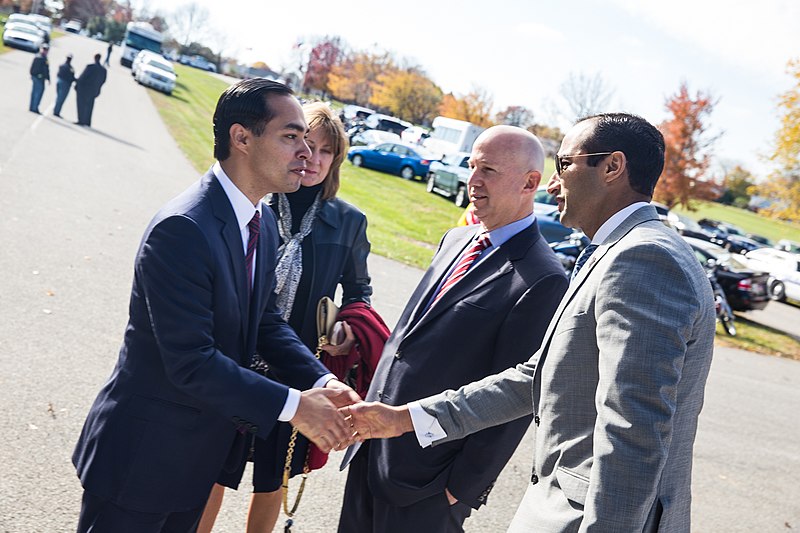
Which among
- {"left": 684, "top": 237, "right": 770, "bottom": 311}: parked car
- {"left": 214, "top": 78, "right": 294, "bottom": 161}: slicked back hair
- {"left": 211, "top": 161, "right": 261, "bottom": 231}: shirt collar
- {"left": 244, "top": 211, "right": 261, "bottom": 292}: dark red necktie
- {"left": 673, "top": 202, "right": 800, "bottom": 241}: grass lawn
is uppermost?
{"left": 673, "top": 202, "right": 800, "bottom": 241}: grass lawn

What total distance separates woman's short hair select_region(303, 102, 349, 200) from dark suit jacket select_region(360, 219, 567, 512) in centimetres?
115

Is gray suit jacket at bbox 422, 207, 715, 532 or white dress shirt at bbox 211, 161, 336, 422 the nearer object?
gray suit jacket at bbox 422, 207, 715, 532

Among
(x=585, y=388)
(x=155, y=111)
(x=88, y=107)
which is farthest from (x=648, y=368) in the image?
(x=155, y=111)

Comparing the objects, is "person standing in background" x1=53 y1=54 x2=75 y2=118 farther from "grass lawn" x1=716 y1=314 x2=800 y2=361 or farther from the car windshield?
the car windshield

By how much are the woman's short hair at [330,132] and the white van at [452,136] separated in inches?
1427

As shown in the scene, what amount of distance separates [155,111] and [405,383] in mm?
30616

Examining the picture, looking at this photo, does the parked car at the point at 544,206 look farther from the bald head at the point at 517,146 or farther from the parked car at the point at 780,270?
the bald head at the point at 517,146

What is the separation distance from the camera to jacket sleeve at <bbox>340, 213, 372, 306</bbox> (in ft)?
13.9

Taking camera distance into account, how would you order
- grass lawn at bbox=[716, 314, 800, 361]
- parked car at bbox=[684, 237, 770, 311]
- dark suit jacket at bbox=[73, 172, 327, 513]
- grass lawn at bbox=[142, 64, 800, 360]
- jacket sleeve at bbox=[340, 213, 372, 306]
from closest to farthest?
1. dark suit jacket at bbox=[73, 172, 327, 513]
2. jacket sleeve at bbox=[340, 213, 372, 306]
3. grass lawn at bbox=[716, 314, 800, 361]
4. grass lawn at bbox=[142, 64, 800, 360]
5. parked car at bbox=[684, 237, 770, 311]

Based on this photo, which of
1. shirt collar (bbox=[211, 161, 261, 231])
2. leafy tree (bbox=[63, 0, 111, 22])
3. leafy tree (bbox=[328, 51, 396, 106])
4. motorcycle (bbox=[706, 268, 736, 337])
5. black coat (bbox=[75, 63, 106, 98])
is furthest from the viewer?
leafy tree (bbox=[63, 0, 111, 22])

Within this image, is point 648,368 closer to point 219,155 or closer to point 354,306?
point 219,155

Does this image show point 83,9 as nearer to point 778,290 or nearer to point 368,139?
point 368,139

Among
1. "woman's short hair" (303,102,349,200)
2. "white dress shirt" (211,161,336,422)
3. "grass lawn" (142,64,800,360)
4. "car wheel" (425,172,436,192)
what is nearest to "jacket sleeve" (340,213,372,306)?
"woman's short hair" (303,102,349,200)

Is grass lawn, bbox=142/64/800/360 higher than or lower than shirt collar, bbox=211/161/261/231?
lower
